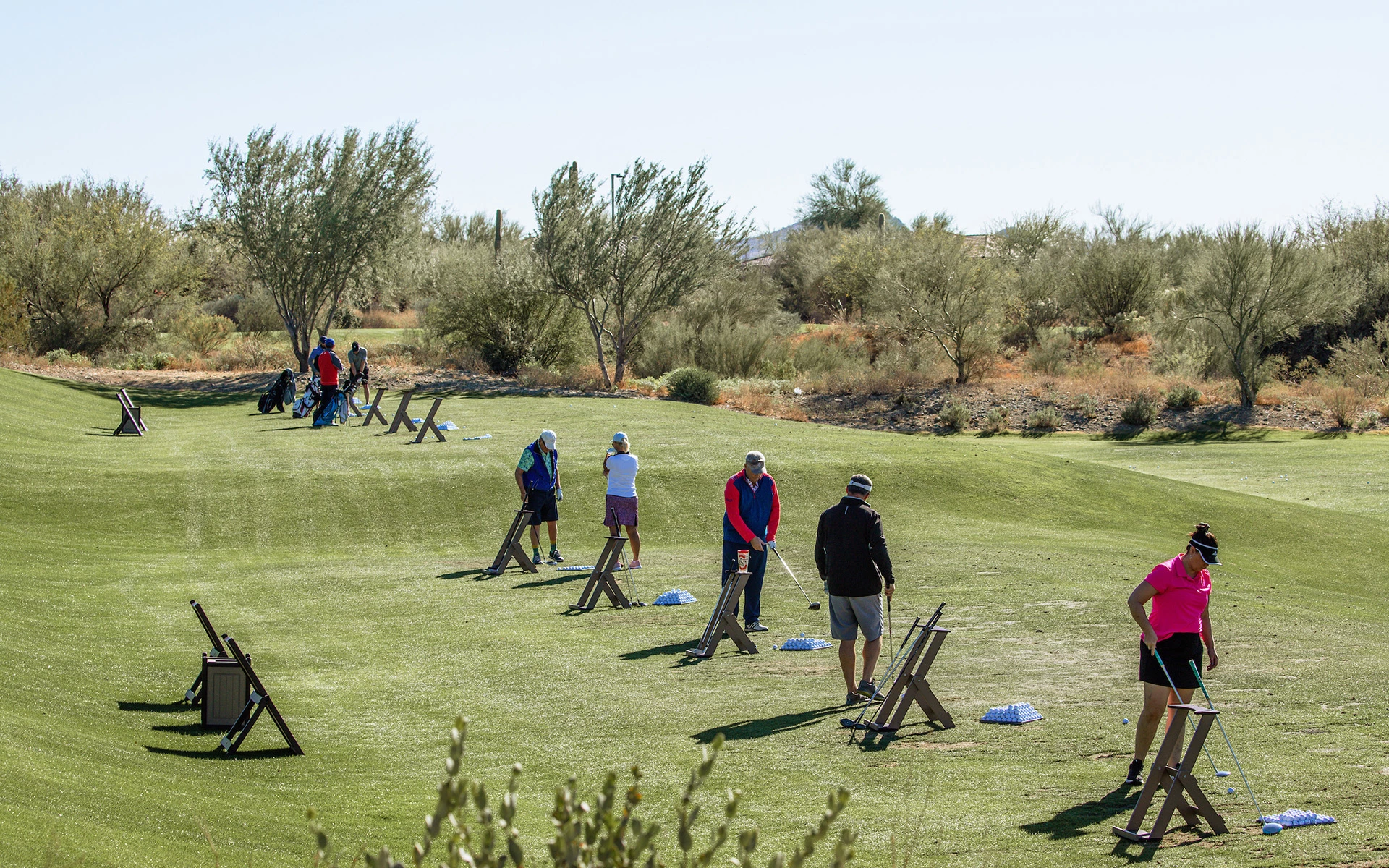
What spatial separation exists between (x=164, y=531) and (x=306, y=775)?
13390 millimetres

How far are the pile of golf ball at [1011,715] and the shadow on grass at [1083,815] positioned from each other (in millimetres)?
1732

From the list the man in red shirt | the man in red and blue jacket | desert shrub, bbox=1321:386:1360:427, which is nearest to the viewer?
the man in red and blue jacket

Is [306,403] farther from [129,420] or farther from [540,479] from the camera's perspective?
[540,479]

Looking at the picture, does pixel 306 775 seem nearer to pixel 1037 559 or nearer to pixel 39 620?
pixel 39 620

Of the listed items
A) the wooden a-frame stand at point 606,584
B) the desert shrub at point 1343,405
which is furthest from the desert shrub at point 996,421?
the wooden a-frame stand at point 606,584

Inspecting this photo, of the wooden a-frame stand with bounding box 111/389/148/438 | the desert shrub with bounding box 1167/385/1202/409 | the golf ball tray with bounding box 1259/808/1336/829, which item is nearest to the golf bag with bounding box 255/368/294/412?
the wooden a-frame stand with bounding box 111/389/148/438

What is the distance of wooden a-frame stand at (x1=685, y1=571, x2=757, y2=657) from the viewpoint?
12.3 m

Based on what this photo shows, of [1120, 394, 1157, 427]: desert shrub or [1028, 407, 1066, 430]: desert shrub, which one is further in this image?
[1028, 407, 1066, 430]: desert shrub

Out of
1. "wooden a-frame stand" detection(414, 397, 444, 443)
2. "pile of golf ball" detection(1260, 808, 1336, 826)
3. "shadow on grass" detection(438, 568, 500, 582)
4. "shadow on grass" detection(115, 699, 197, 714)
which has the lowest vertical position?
"shadow on grass" detection(438, 568, 500, 582)

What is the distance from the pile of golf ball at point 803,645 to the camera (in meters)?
13.1

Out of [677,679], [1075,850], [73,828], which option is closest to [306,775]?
[73,828]

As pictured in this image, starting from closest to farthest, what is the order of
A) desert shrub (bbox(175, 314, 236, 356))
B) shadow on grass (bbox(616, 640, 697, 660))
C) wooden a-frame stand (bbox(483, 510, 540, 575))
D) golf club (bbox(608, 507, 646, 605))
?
shadow on grass (bbox(616, 640, 697, 660))
golf club (bbox(608, 507, 646, 605))
wooden a-frame stand (bbox(483, 510, 540, 575))
desert shrub (bbox(175, 314, 236, 356))

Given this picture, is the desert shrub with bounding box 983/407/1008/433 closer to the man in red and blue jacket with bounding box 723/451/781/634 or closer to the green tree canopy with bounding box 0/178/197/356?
the man in red and blue jacket with bounding box 723/451/781/634

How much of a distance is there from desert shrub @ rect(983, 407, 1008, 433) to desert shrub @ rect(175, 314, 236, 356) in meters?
32.7
